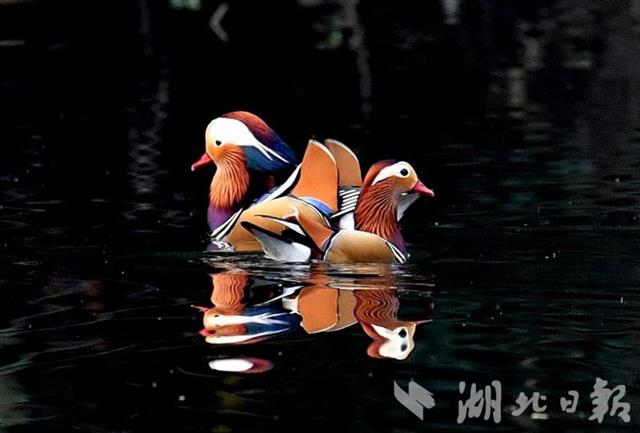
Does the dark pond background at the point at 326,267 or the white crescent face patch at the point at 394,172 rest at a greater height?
the white crescent face patch at the point at 394,172

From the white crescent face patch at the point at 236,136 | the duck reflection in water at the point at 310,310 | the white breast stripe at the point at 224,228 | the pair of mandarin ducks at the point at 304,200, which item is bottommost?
the duck reflection in water at the point at 310,310

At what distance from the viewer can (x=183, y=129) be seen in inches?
675

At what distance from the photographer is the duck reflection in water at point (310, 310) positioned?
8539mm

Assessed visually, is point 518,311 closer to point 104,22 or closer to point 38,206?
point 38,206

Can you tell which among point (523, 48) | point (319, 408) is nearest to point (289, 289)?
point (319, 408)

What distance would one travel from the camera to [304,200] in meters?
10.4

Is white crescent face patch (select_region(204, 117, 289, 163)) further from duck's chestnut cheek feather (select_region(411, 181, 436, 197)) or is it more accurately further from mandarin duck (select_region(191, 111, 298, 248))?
duck's chestnut cheek feather (select_region(411, 181, 436, 197))

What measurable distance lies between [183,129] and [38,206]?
485 centimetres

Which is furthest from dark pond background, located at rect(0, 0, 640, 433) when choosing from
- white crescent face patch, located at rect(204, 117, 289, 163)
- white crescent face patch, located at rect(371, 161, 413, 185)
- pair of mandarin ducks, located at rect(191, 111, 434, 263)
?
white crescent face patch, located at rect(204, 117, 289, 163)

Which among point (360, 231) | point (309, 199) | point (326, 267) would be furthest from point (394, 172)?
point (326, 267)

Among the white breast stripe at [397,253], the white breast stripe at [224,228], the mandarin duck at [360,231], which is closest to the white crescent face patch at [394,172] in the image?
the mandarin duck at [360,231]

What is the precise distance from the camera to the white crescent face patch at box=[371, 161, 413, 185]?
10294 millimetres

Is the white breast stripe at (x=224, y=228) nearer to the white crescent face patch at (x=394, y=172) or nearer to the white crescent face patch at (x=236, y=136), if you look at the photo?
the white crescent face patch at (x=236, y=136)

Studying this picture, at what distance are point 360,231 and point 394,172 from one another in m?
0.37
